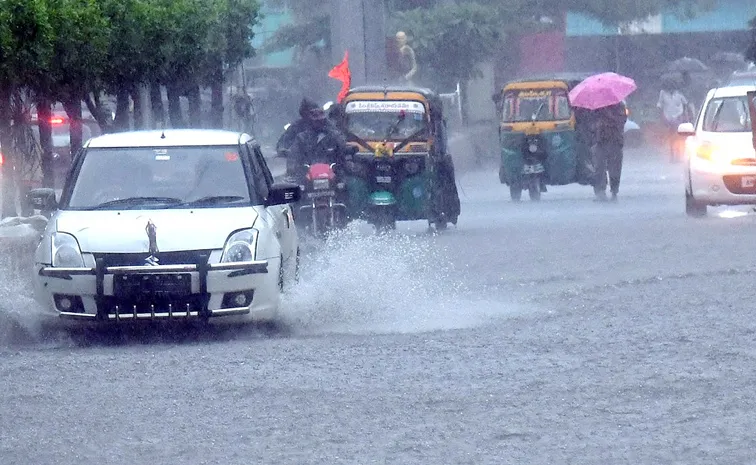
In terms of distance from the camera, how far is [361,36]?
3447 cm

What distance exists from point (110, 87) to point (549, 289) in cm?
→ 574

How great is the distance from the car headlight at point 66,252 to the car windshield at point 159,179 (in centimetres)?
56

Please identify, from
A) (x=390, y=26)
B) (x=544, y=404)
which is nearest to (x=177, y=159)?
(x=544, y=404)

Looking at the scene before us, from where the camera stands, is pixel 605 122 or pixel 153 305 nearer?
pixel 153 305

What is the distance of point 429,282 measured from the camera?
548 inches

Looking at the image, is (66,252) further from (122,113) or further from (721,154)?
(721,154)

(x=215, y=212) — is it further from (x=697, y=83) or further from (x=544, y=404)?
(x=697, y=83)

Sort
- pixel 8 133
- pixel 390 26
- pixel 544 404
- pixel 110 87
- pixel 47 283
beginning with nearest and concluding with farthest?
pixel 544 404, pixel 47 283, pixel 8 133, pixel 110 87, pixel 390 26

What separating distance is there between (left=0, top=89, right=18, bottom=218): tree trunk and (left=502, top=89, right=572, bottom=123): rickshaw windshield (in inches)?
494

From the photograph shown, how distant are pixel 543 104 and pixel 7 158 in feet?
43.7

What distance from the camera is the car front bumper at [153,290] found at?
1015 cm

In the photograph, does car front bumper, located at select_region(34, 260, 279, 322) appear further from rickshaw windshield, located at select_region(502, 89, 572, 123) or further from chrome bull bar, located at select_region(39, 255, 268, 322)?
rickshaw windshield, located at select_region(502, 89, 572, 123)

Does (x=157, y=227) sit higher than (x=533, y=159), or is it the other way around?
(x=157, y=227)

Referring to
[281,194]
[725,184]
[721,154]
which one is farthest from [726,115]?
[281,194]
